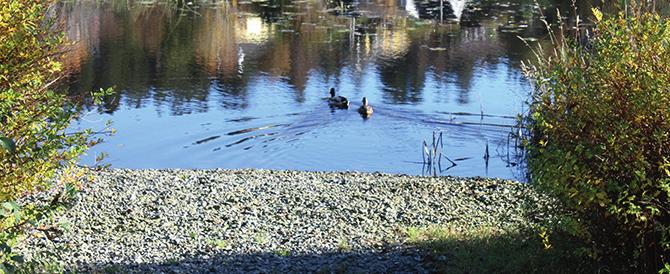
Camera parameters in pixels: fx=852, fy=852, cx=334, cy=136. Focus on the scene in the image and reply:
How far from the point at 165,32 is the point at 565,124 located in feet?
74.8

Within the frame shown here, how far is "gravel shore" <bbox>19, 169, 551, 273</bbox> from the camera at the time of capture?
7.33 metres

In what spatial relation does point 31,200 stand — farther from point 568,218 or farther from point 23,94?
point 568,218

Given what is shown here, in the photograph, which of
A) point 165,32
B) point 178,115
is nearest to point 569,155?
point 178,115

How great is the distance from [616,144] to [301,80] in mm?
15803

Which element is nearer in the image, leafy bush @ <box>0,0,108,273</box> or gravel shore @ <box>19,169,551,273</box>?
leafy bush @ <box>0,0,108,273</box>

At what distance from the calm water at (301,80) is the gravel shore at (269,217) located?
7.67ft

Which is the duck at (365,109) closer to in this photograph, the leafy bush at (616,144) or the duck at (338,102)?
the duck at (338,102)

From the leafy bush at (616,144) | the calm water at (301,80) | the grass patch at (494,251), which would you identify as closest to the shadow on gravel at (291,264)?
the grass patch at (494,251)

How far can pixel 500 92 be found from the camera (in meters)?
19.3

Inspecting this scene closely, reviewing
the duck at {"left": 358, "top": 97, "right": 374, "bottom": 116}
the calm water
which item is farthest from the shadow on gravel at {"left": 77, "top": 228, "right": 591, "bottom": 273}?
the duck at {"left": 358, "top": 97, "right": 374, "bottom": 116}

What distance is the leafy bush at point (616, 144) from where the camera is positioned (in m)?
5.11

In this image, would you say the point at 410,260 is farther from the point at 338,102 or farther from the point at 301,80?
the point at 301,80

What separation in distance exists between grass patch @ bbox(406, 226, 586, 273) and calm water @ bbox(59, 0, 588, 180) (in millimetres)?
5236

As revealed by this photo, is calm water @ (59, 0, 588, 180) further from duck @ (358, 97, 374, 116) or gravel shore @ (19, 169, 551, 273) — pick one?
gravel shore @ (19, 169, 551, 273)
